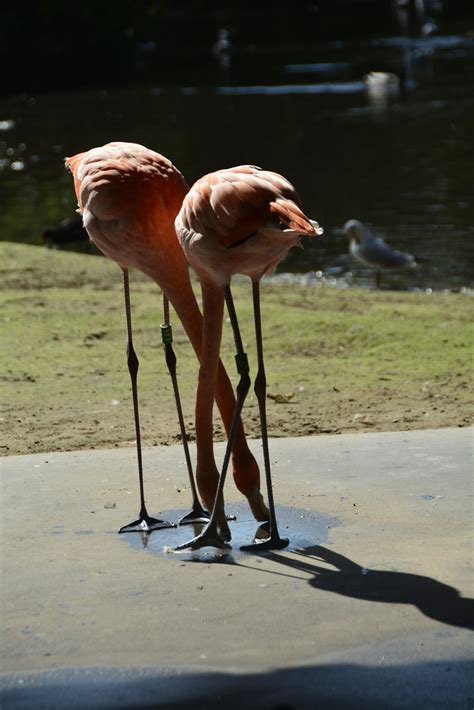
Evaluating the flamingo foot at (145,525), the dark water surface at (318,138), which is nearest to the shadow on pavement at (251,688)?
the flamingo foot at (145,525)

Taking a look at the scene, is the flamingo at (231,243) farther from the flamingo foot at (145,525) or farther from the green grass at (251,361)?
the green grass at (251,361)

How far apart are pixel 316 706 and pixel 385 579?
821mm

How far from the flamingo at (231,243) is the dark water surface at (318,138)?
684cm

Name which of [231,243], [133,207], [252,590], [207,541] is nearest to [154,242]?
[133,207]

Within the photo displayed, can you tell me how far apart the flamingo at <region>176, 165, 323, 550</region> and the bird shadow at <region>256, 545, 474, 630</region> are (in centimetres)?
19

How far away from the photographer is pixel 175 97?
95.7 feet

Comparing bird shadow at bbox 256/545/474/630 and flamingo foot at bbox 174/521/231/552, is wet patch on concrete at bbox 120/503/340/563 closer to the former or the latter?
flamingo foot at bbox 174/521/231/552

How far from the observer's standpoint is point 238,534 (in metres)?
4.38

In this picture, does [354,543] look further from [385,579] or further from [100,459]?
[100,459]

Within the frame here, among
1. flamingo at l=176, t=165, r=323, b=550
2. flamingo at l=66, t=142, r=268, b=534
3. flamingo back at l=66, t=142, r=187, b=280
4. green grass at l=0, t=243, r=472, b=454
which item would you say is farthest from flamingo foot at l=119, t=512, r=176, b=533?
green grass at l=0, t=243, r=472, b=454

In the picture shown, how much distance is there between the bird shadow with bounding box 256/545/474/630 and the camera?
11.7ft

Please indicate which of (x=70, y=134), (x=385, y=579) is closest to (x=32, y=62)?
(x=70, y=134)

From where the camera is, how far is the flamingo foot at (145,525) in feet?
14.3

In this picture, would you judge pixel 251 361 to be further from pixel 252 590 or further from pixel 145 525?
Result: pixel 252 590
